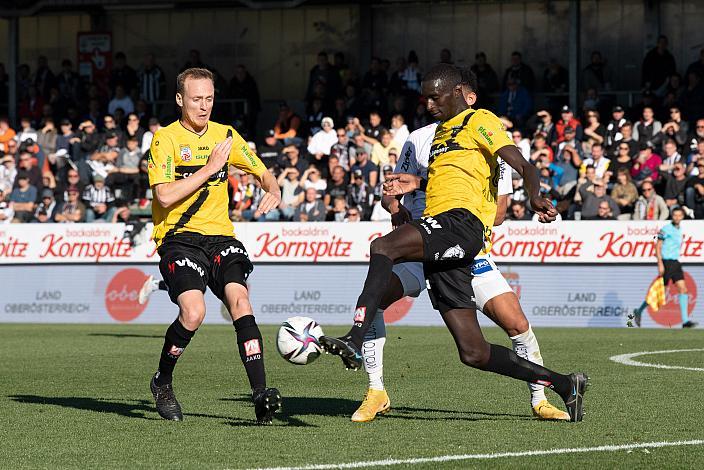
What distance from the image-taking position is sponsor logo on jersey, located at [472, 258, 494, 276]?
7.79 meters

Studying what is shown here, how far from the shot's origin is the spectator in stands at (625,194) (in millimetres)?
21828

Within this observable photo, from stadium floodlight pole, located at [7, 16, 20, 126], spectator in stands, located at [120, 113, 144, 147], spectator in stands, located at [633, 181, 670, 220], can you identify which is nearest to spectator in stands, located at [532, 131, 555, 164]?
spectator in stands, located at [633, 181, 670, 220]

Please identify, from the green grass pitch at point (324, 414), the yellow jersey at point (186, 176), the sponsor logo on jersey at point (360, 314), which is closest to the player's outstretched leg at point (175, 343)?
the green grass pitch at point (324, 414)

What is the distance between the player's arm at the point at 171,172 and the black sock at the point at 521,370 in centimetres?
197

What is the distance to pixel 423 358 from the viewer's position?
44.4 feet

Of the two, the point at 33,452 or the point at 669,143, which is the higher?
the point at 669,143

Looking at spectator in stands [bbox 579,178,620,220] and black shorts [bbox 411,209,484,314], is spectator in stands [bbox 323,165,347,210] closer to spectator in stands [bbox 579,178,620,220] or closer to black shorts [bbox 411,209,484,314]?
spectator in stands [bbox 579,178,620,220]

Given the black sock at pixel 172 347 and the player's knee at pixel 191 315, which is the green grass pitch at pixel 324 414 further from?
Result: the player's knee at pixel 191 315

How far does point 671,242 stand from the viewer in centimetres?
2008

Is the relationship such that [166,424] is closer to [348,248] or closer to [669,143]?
[348,248]

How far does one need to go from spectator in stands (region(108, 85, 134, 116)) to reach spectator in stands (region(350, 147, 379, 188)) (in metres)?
6.89

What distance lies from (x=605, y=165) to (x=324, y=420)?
50.9 feet

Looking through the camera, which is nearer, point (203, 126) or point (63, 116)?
point (203, 126)

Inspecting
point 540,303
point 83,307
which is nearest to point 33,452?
point 540,303
